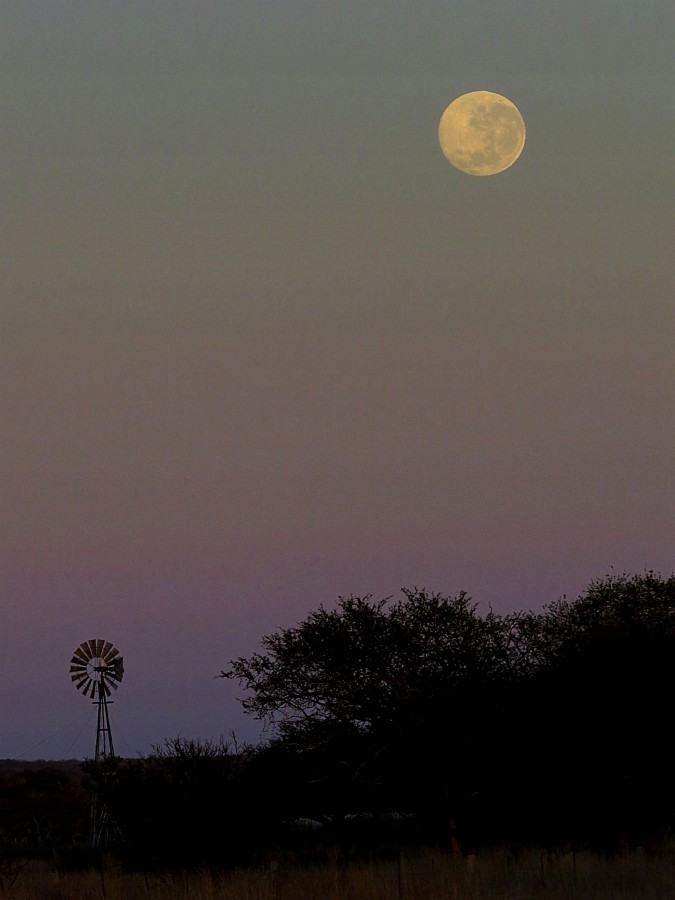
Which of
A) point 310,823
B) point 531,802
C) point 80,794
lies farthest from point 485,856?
point 80,794

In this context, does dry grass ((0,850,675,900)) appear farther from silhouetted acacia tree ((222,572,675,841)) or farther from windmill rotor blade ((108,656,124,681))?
windmill rotor blade ((108,656,124,681))

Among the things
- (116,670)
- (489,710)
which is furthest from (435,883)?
(116,670)

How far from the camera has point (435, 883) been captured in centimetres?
2280

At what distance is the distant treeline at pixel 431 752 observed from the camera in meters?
32.6

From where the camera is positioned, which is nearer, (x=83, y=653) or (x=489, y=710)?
(x=489, y=710)

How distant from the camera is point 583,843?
31.8 metres

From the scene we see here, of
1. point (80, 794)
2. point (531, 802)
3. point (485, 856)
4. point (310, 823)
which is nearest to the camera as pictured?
point (485, 856)

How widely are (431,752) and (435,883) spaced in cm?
1612

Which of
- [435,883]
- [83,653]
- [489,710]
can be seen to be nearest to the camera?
[435,883]

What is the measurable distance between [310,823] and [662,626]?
13.6 meters

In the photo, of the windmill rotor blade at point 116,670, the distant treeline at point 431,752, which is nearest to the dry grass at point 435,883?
the distant treeline at point 431,752

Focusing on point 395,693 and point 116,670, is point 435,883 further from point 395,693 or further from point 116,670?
point 116,670

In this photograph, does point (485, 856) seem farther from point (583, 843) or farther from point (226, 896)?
point (226, 896)

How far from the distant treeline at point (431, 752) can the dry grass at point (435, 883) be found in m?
4.02
